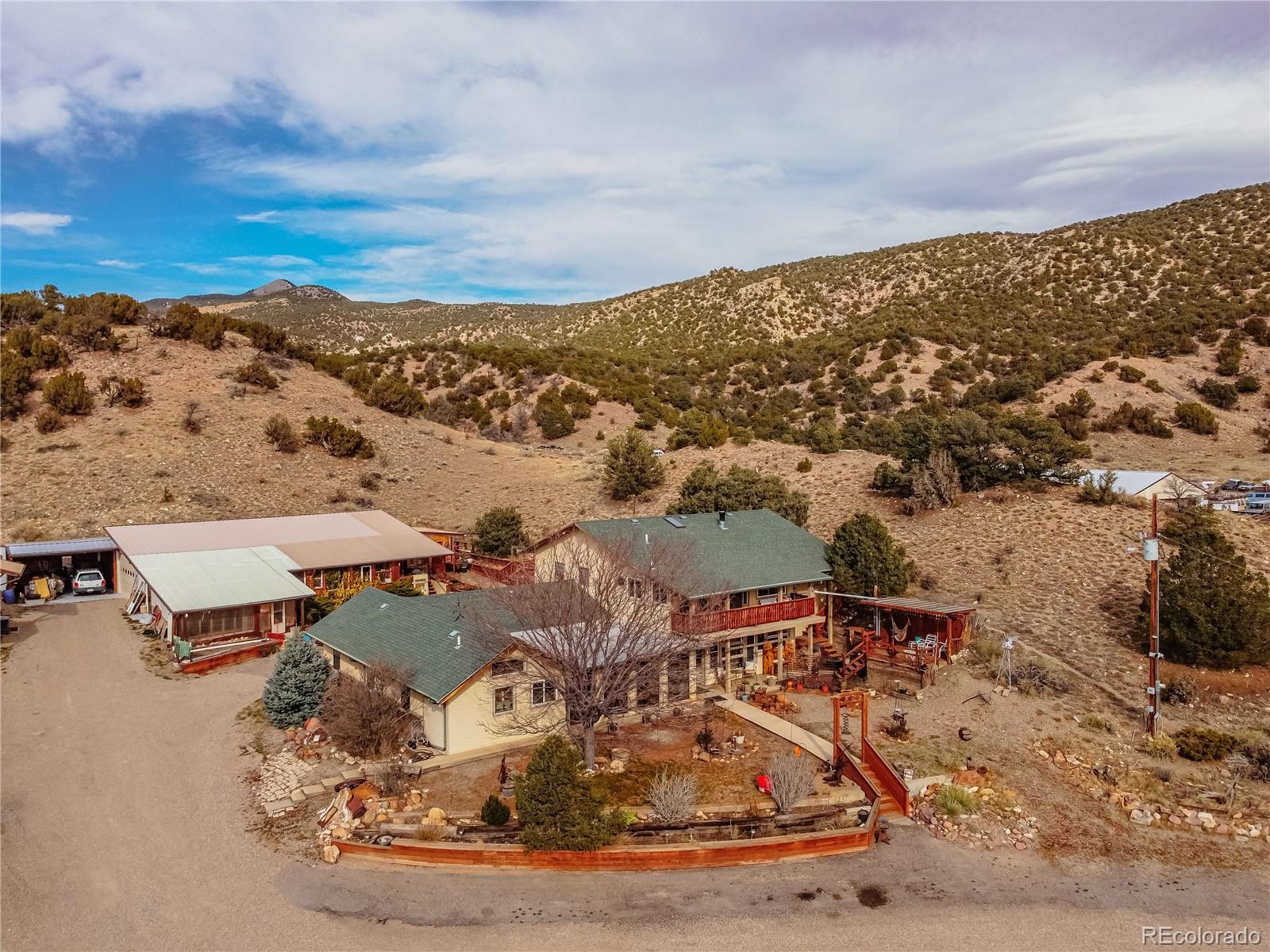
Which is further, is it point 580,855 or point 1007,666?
point 1007,666

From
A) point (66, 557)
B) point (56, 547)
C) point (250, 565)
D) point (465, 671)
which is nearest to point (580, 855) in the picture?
point (465, 671)

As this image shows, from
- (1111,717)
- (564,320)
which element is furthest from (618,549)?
(564,320)

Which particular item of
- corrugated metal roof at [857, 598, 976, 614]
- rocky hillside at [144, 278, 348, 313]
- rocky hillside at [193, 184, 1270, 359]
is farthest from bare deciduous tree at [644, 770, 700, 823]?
rocky hillside at [144, 278, 348, 313]

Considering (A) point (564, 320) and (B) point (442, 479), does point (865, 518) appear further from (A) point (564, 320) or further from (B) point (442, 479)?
(A) point (564, 320)

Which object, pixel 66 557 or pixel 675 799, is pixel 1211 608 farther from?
pixel 66 557

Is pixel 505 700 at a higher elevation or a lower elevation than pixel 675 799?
higher
